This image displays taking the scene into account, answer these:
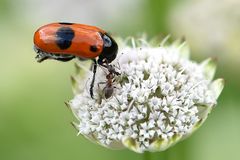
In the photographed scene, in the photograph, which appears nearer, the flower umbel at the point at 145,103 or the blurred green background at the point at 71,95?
the flower umbel at the point at 145,103

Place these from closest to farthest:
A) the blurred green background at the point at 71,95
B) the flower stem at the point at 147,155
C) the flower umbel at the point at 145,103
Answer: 1. the flower umbel at the point at 145,103
2. the flower stem at the point at 147,155
3. the blurred green background at the point at 71,95

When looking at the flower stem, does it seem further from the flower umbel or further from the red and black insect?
the red and black insect

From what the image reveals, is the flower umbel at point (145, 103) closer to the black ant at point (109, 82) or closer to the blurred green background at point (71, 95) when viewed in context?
the black ant at point (109, 82)

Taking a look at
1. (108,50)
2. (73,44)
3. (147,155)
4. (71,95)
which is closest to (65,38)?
(73,44)

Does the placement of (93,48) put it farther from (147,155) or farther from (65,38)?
(147,155)

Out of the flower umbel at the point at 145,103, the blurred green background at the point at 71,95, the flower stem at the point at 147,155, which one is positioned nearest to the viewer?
the flower umbel at the point at 145,103

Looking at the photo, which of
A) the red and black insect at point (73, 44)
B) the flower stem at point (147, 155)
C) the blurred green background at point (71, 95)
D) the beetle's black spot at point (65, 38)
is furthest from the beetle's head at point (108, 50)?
the blurred green background at point (71, 95)
